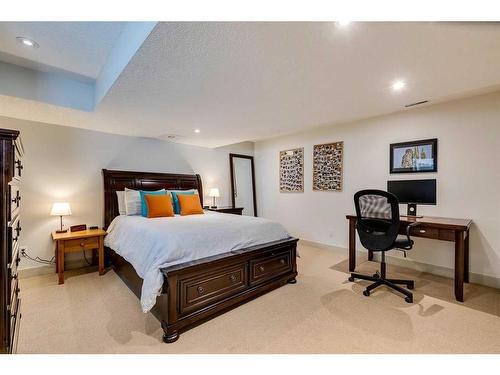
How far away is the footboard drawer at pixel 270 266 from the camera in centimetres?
249

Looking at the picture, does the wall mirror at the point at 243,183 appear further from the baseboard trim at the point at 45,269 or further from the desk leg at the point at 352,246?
the baseboard trim at the point at 45,269

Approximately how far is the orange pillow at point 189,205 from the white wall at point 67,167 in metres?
1.09

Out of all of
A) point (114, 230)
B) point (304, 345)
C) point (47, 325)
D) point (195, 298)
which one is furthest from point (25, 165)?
point (304, 345)

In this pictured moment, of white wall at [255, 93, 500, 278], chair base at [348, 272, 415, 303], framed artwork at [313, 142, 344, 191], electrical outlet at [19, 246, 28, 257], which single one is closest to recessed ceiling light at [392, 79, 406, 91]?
white wall at [255, 93, 500, 278]

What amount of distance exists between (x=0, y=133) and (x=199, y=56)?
125 centimetres

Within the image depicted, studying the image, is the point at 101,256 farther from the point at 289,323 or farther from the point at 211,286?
the point at 289,323

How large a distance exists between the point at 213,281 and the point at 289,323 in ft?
2.54

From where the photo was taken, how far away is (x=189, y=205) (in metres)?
3.72

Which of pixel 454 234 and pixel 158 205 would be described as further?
pixel 158 205

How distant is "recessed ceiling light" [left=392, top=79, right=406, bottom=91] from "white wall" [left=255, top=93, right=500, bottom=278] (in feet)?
4.44

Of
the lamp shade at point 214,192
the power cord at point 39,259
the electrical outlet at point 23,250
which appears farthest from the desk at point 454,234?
the electrical outlet at point 23,250

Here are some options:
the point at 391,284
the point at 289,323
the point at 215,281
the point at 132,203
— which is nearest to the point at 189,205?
the point at 132,203

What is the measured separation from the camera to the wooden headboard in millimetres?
3668

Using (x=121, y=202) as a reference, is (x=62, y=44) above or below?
above
